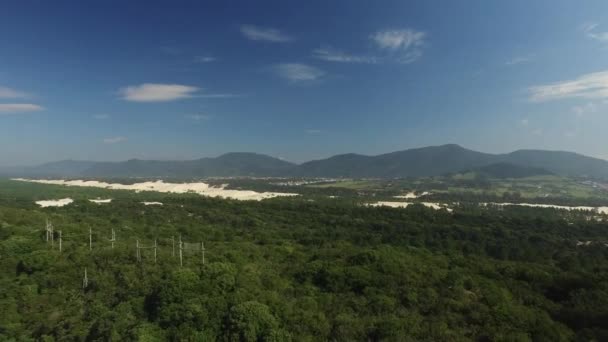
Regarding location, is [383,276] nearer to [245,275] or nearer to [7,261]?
[245,275]

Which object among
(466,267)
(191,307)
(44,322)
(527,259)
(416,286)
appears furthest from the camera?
(527,259)

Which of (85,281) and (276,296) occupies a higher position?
(276,296)

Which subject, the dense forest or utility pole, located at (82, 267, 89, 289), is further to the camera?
utility pole, located at (82, 267, 89, 289)

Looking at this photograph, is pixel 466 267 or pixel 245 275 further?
pixel 466 267

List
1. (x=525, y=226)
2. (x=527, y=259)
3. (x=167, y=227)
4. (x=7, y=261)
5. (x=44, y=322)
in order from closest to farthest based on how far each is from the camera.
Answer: (x=44, y=322), (x=7, y=261), (x=527, y=259), (x=167, y=227), (x=525, y=226)

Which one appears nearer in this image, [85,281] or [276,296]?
[276,296]

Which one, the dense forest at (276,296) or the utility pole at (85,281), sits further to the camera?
the utility pole at (85,281)

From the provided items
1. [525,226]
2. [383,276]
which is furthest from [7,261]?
[525,226]

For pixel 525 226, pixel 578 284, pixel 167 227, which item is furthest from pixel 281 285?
pixel 525 226

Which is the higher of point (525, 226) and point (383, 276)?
point (383, 276)

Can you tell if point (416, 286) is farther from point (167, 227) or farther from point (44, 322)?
point (167, 227)
